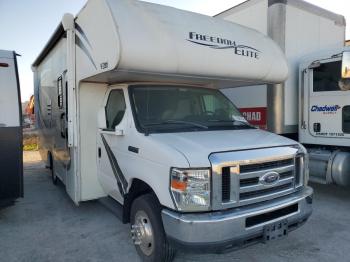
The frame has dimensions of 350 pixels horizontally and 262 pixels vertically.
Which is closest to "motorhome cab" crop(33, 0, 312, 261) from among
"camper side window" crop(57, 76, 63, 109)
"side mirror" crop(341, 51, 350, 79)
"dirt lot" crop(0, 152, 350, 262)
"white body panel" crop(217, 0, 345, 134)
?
"camper side window" crop(57, 76, 63, 109)

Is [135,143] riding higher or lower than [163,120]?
lower

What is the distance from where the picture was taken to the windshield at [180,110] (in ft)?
13.6

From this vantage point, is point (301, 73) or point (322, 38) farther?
point (322, 38)

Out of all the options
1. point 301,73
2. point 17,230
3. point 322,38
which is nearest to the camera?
point 17,230

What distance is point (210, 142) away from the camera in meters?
3.58

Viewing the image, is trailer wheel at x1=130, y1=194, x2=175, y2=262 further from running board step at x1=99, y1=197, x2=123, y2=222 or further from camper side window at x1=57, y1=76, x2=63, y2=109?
camper side window at x1=57, y1=76, x2=63, y2=109

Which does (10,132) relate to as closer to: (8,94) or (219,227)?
(8,94)

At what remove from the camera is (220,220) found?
10.3 ft

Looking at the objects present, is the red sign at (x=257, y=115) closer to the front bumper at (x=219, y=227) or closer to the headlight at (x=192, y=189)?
the front bumper at (x=219, y=227)

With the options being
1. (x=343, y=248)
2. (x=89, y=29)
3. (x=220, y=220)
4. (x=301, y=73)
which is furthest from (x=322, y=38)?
(x=220, y=220)

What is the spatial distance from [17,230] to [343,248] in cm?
460

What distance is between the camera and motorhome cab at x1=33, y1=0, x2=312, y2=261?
323 cm

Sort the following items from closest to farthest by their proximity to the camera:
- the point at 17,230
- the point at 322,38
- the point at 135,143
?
the point at 135,143, the point at 17,230, the point at 322,38

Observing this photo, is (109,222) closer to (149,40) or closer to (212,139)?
(212,139)
